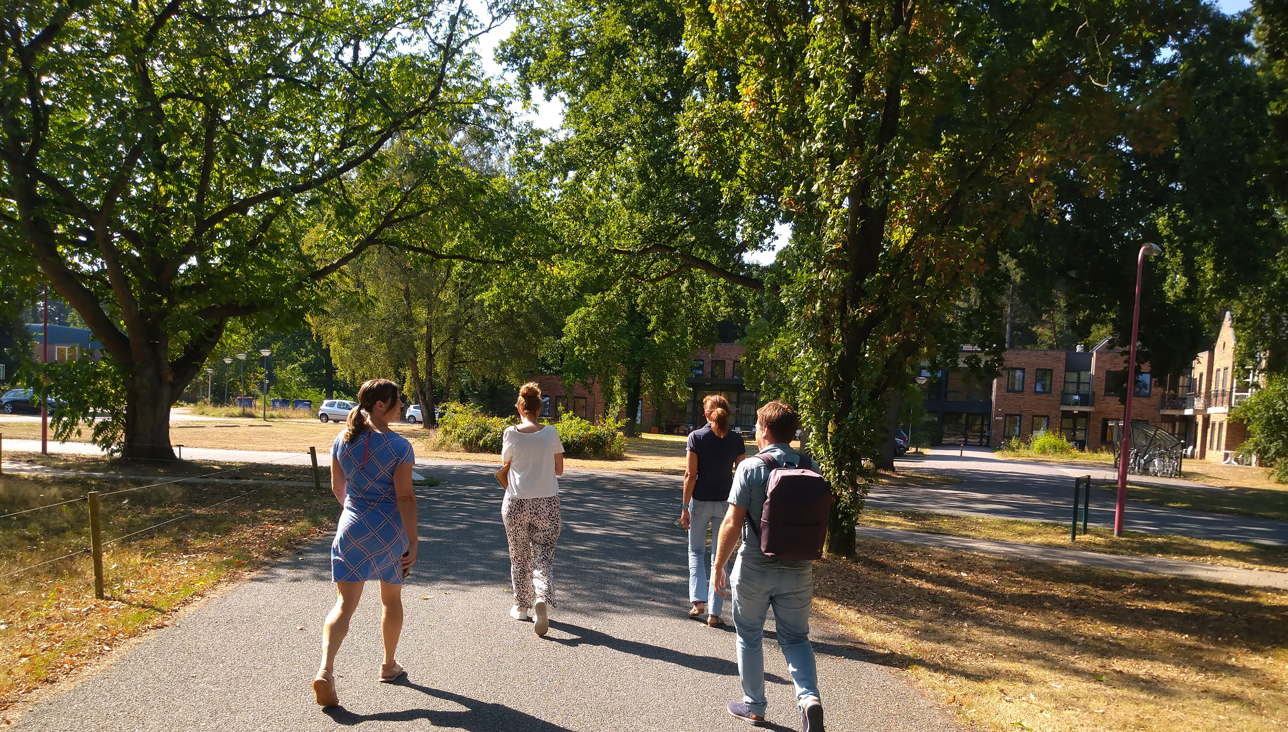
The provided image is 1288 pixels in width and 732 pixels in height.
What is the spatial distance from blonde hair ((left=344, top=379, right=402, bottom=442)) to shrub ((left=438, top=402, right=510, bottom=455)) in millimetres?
20973

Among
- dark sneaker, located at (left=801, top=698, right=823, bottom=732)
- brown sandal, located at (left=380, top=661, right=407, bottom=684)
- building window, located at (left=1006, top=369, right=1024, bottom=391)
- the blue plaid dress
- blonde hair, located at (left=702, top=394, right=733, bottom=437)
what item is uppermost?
building window, located at (left=1006, top=369, right=1024, bottom=391)

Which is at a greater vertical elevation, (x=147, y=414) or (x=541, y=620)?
(x=147, y=414)

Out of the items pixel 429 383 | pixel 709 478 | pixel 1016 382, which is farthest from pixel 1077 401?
pixel 709 478

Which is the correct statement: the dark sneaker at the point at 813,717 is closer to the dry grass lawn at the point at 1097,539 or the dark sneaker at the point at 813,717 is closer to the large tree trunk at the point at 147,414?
the dry grass lawn at the point at 1097,539

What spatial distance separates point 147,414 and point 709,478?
47.3 ft

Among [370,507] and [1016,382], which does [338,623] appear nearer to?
[370,507]

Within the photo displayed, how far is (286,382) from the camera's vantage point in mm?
65438

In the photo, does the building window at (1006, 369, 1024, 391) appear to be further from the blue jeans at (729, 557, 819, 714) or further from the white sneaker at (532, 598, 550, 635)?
the blue jeans at (729, 557, 819, 714)

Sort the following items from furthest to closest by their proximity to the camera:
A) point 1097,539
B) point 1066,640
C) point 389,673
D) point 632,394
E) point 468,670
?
point 632,394
point 1097,539
point 1066,640
point 468,670
point 389,673

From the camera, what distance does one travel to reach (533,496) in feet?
20.9

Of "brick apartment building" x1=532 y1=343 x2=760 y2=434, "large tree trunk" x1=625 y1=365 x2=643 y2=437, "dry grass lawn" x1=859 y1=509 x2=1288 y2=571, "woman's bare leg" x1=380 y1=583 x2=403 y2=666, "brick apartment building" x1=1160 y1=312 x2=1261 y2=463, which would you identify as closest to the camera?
"woman's bare leg" x1=380 y1=583 x2=403 y2=666

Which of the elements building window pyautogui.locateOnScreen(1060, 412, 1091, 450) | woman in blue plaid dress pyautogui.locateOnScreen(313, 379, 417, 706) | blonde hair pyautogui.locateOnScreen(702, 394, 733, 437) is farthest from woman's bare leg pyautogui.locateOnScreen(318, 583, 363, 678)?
building window pyautogui.locateOnScreen(1060, 412, 1091, 450)

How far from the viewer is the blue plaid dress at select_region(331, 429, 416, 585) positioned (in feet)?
15.5

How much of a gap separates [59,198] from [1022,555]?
16.5m
